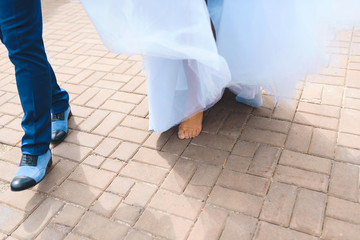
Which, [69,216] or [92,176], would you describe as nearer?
[69,216]

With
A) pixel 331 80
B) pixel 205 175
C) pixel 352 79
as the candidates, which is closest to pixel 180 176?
pixel 205 175

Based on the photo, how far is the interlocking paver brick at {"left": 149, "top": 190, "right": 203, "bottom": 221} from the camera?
66.3 inches

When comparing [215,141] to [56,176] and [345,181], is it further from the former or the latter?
[56,176]

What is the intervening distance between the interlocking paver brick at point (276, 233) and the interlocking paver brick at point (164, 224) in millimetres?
320

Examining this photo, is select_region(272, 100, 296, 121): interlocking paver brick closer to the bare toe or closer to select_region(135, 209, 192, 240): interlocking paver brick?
the bare toe

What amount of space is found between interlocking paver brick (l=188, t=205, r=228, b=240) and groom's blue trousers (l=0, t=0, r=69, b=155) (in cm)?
97

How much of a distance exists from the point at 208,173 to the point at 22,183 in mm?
983

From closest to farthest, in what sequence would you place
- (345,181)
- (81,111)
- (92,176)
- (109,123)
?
(345,181)
(92,176)
(109,123)
(81,111)

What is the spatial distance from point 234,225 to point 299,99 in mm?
1206

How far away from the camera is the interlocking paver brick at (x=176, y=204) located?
5.52ft

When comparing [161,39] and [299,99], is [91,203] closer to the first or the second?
[161,39]

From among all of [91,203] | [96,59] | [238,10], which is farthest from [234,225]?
[96,59]

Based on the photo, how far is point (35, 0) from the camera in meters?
1.74

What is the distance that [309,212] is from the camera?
1614mm
